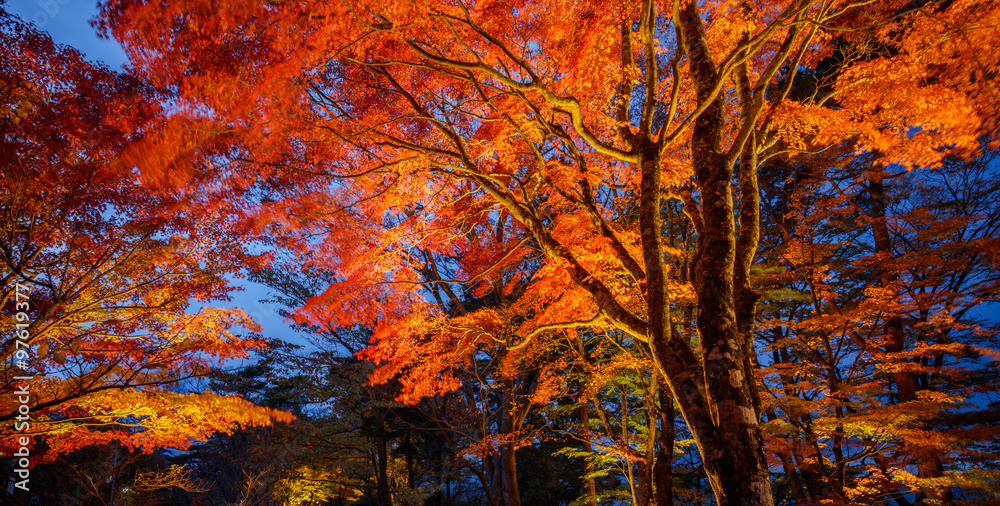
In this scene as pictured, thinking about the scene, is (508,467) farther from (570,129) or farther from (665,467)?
(570,129)

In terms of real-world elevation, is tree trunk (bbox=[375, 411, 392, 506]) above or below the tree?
below

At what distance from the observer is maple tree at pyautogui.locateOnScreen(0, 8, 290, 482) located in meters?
4.13

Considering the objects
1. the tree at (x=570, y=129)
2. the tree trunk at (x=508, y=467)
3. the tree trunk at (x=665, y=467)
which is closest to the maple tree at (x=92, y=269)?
the tree at (x=570, y=129)

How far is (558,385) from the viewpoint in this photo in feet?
26.3

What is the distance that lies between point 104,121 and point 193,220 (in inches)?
62.2

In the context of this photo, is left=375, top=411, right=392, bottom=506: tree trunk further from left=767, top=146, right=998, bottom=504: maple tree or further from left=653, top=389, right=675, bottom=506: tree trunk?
left=767, top=146, right=998, bottom=504: maple tree

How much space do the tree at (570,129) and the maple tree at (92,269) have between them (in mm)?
950

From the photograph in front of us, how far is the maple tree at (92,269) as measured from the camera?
13.5 ft

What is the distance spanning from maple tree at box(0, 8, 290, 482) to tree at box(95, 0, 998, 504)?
95cm

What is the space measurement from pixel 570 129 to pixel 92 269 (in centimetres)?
756

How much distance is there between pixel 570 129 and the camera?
317 inches

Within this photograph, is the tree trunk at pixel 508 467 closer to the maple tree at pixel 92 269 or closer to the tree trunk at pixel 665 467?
the tree trunk at pixel 665 467

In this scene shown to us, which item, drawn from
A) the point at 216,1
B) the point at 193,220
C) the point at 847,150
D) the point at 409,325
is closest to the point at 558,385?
the point at 409,325

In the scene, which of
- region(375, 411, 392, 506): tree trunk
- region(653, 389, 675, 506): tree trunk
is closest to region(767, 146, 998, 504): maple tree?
region(653, 389, 675, 506): tree trunk
